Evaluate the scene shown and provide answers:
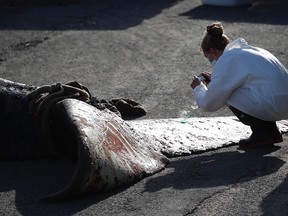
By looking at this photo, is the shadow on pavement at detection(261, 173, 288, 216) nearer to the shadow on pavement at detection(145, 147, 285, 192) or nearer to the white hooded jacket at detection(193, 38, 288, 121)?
the shadow on pavement at detection(145, 147, 285, 192)

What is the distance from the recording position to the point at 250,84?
559 centimetres

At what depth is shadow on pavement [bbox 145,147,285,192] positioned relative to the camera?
16.7 ft

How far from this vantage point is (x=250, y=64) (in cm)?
557

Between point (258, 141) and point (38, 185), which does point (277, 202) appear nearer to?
point (258, 141)

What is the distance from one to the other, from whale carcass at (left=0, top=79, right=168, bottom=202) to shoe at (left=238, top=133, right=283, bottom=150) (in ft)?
2.06

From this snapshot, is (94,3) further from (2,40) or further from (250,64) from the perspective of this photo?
(250,64)

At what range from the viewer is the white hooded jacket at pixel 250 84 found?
5543 millimetres

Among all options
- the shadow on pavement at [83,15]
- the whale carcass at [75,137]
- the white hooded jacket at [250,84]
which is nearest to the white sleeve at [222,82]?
the white hooded jacket at [250,84]

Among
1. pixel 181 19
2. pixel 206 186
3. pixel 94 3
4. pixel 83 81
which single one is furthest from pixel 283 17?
pixel 206 186

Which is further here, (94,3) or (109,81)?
(94,3)

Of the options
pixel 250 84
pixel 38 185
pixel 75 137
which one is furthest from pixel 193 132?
pixel 38 185

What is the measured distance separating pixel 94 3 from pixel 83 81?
4.76 metres

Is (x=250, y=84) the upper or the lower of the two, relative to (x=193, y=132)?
upper

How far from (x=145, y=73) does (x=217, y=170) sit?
3352 millimetres
